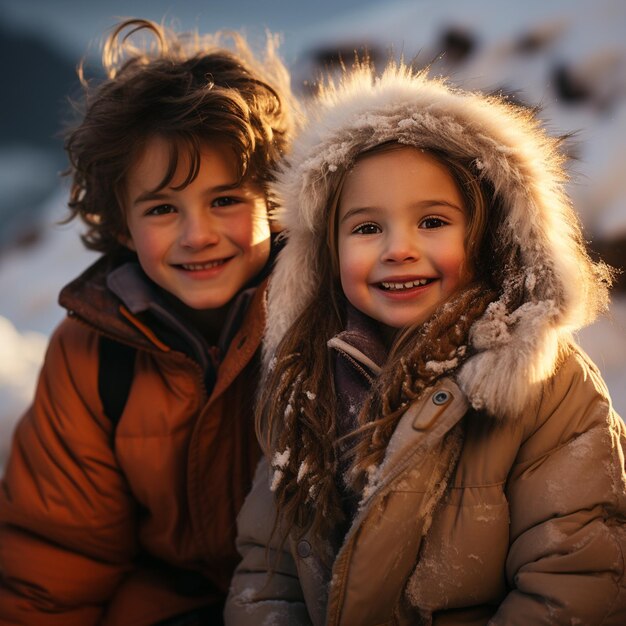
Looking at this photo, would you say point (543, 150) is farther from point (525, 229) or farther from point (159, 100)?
point (159, 100)

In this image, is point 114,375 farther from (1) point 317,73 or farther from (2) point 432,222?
(1) point 317,73

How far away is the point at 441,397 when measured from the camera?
1302 mm

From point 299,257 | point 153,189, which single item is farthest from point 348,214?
point 153,189

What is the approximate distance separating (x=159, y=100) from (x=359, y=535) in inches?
45.9

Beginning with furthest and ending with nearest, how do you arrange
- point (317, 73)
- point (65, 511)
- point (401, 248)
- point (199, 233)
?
point (317, 73)
point (65, 511)
point (199, 233)
point (401, 248)

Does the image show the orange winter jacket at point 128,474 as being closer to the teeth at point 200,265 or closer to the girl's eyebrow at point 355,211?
the teeth at point 200,265

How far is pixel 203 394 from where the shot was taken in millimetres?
1835

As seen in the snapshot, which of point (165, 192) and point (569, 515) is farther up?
point (165, 192)

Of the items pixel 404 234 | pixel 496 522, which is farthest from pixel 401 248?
pixel 496 522

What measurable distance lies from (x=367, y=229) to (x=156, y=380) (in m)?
0.72

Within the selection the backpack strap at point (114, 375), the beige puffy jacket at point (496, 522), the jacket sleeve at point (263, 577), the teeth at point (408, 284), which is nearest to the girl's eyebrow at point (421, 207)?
the teeth at point (408, 284)

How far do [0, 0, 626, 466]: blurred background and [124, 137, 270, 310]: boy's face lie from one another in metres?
0.54

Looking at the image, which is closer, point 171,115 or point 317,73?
point 171,115

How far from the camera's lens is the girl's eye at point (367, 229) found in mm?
1492
